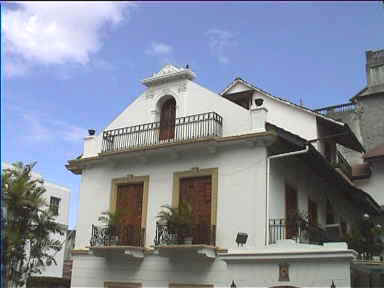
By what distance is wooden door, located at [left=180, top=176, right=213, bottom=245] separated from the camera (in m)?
16.2

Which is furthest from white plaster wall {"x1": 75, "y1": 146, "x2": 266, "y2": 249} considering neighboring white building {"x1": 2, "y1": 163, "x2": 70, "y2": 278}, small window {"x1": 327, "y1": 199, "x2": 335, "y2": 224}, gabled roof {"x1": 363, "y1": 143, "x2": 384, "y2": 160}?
neighboring white building {"x1": 2, "y1": 163, "x2": 70, "y2": 278}

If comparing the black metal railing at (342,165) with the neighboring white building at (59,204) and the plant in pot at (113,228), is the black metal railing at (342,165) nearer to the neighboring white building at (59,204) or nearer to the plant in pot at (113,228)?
the plant in pot at (113,228)

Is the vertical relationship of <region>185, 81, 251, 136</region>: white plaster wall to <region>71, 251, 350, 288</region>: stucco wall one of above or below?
above

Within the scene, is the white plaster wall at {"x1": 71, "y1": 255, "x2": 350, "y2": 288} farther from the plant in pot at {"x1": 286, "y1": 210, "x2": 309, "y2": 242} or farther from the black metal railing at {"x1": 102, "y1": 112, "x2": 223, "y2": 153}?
the black metal railing at {"x1": 102, "y1": 112, "x2": 223, "y2": 153}

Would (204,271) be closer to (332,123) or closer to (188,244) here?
(188,244)

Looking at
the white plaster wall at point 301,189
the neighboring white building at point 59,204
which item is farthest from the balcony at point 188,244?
the neighboring white building at point 59,204

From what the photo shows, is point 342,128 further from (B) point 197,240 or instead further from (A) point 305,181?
(B) point 197,240

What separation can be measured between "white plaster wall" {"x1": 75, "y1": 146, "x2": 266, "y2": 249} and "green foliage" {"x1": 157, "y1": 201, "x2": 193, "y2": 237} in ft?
3.24

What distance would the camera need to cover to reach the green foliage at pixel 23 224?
13461 millimetres

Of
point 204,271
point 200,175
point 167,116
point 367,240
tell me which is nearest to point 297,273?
point 204,271

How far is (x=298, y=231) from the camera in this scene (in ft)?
51.6

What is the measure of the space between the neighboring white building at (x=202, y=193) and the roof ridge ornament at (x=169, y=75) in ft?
0.13

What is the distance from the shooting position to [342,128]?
72.4ft

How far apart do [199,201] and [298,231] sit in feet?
10.9
